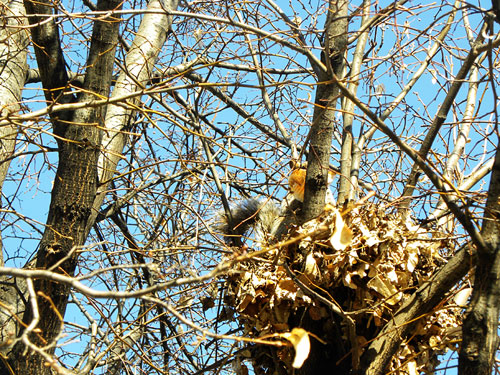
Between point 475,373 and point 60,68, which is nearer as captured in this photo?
point 475,373

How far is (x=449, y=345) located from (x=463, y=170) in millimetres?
1649

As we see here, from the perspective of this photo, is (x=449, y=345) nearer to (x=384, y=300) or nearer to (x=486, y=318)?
(x=384, y=300)

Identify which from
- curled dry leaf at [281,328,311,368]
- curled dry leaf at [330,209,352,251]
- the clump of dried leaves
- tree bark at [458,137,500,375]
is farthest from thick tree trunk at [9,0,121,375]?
tree bark at [458,137,500,375]

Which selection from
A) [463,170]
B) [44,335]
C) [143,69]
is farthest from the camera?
[463,170]

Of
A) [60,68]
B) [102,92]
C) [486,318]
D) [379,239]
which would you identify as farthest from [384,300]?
[60,68]

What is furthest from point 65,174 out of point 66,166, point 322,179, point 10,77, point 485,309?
point 485,309

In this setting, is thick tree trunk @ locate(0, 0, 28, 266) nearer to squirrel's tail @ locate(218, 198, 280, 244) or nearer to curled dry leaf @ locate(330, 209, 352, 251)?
squirrel's tail @ locate(218, 198, 280, 244)

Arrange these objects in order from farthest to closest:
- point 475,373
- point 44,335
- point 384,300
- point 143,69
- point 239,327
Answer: point 143,69 < point 239,327 < point 44,335 < point 384,300 < point 475,373

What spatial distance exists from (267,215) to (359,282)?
1276 mm

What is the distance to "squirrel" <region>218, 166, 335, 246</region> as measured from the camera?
339cm

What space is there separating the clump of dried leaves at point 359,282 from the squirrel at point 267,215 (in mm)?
472

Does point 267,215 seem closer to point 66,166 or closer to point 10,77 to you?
point 66,166

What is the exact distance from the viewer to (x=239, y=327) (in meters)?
3.21

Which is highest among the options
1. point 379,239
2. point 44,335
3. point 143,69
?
point 143,69
